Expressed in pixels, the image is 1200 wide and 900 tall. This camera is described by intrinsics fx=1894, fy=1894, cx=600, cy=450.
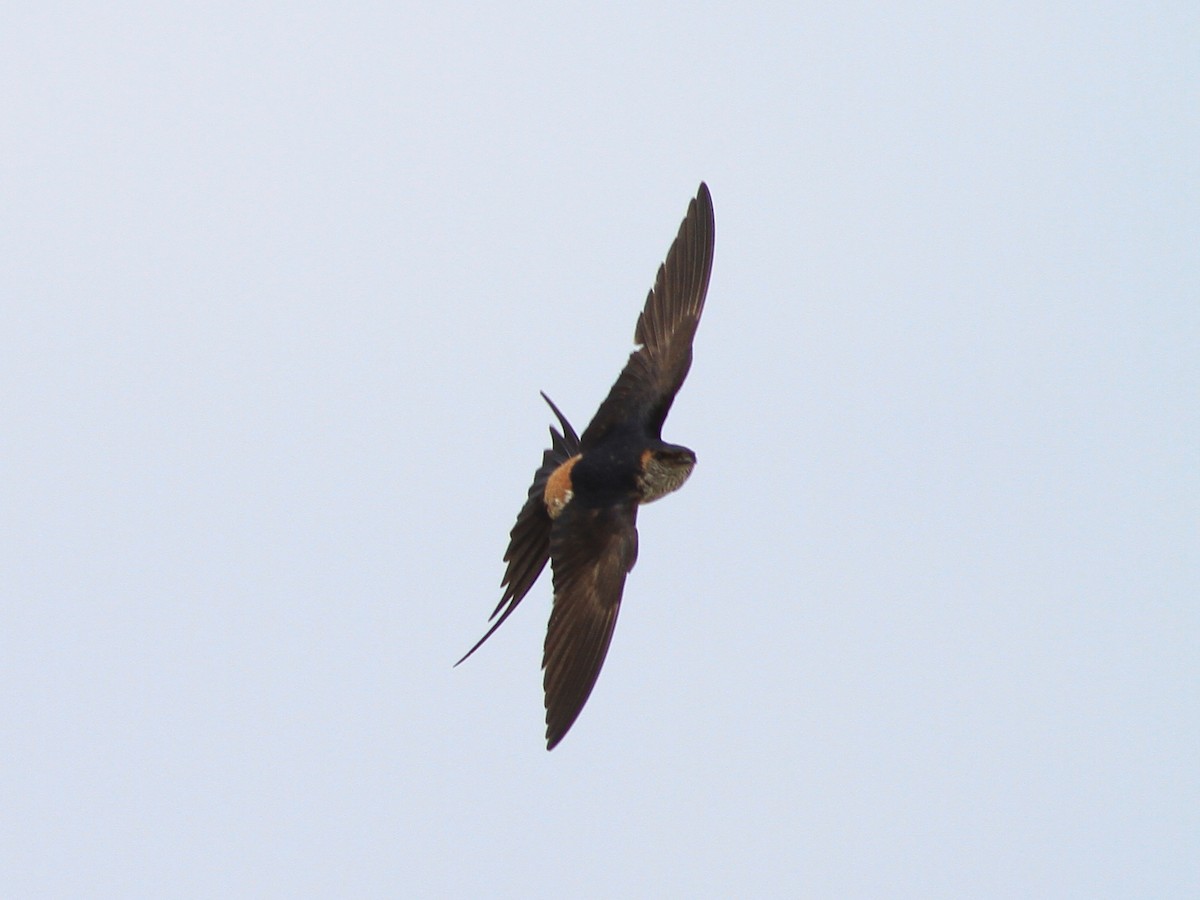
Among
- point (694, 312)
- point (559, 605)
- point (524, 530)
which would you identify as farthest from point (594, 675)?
point (694, 312)

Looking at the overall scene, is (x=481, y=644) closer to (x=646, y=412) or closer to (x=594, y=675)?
(x=594, y=675)

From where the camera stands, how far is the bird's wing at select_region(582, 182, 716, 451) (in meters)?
7.11

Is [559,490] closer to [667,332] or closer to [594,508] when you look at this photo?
[594,508]

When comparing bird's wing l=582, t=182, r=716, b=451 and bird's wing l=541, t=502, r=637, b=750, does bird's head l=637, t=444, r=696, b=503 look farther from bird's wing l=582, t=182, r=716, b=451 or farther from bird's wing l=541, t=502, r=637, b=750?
bird's wing l=582, t=182, r=716, b=451

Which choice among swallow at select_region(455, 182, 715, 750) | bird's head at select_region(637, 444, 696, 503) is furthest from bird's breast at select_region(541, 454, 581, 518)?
bird's head at select_region(637, 444, 696, 503)

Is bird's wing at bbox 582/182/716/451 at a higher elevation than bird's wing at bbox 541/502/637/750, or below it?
higher

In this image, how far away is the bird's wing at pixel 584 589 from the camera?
21.4ft

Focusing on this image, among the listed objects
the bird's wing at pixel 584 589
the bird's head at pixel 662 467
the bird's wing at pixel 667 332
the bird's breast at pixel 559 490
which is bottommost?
the bird's wing at pixel 584 589

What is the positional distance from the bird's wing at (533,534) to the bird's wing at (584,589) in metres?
0.19

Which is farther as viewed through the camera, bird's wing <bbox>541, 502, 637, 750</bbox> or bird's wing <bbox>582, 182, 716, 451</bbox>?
bird's wing <bbox>582, 182, 716, 451</bbox>

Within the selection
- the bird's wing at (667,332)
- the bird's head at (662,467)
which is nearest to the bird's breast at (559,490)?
the bird's wing at (667,332)

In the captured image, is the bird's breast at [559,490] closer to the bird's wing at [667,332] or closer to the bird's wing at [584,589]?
the bird's wing at [584,589]

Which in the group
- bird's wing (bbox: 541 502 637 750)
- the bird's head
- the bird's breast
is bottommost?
bird's wing (bbox: 541 502 637 750)

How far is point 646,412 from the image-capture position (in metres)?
7.14
